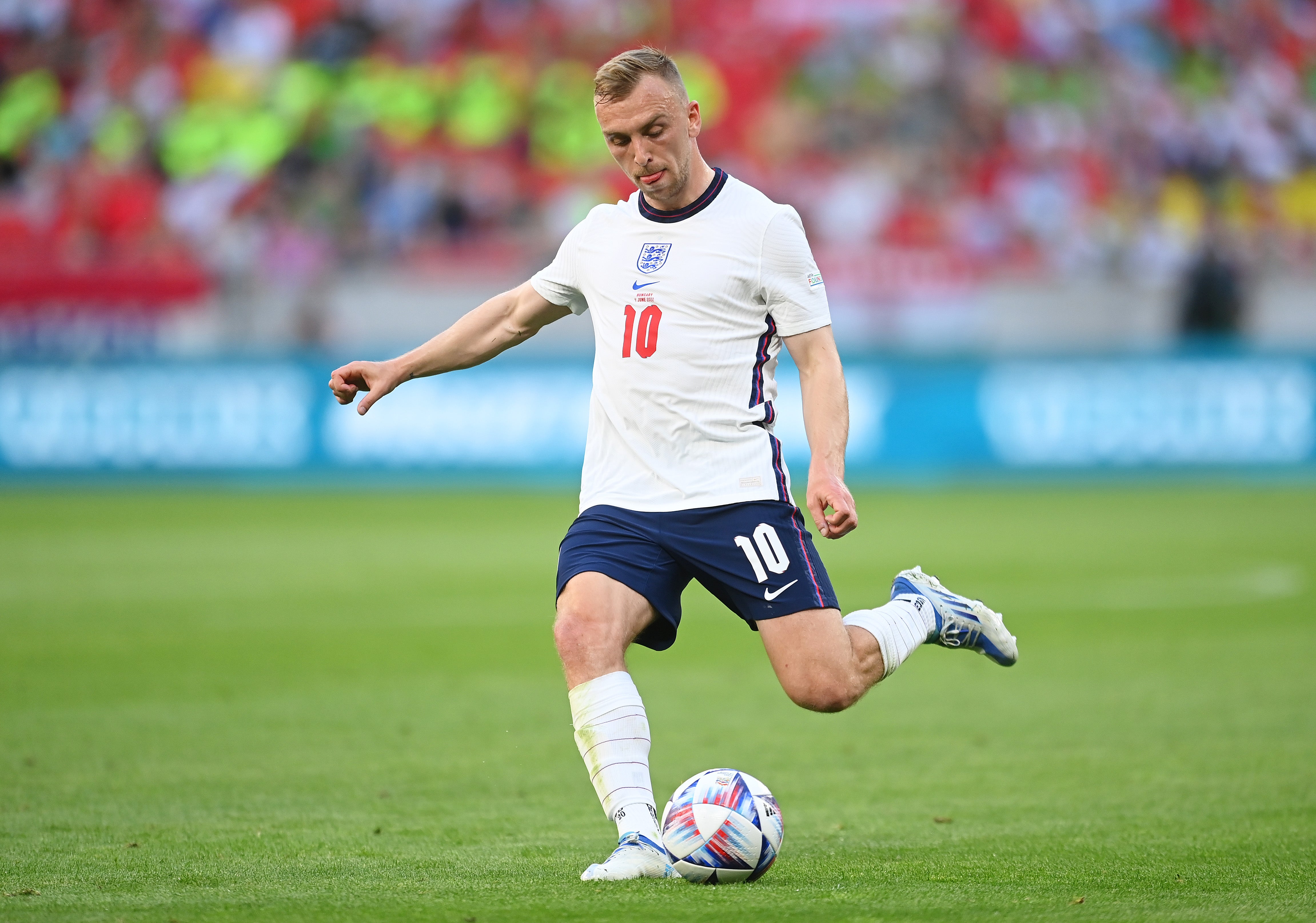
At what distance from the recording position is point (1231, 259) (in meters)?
21.3

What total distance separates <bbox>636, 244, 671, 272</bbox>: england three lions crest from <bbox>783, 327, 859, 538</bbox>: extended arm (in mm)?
433

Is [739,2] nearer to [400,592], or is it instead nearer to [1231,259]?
[1231,259]

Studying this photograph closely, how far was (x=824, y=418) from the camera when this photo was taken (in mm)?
4969

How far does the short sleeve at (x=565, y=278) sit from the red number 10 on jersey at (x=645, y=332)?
0.23 m

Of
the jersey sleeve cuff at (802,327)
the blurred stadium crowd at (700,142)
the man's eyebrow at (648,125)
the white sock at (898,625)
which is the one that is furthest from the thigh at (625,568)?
the blurred stadium crowd at (700,142)

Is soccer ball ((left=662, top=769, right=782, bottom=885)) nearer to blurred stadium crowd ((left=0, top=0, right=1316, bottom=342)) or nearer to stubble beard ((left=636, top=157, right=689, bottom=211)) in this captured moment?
stubble beard ((left=636, top=157, right=689, bottom=211))

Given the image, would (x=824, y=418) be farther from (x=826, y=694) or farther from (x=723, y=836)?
(x=723, y=836)

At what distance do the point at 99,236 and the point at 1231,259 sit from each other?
46.9 feet

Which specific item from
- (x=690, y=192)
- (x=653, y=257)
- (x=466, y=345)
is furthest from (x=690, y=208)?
(x=466, y=345)

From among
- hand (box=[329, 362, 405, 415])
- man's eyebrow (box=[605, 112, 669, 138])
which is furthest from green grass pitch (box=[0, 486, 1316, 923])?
man's eyebrow (box=[605, 112, 669, 138])

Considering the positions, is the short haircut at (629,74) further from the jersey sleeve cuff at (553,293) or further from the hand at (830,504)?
the hand at (830,504)

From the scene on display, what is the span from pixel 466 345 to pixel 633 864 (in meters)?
A: 1.71

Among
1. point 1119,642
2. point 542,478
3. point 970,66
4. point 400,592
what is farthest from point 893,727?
point 970,66

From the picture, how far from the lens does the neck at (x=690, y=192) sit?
507 centimetres
